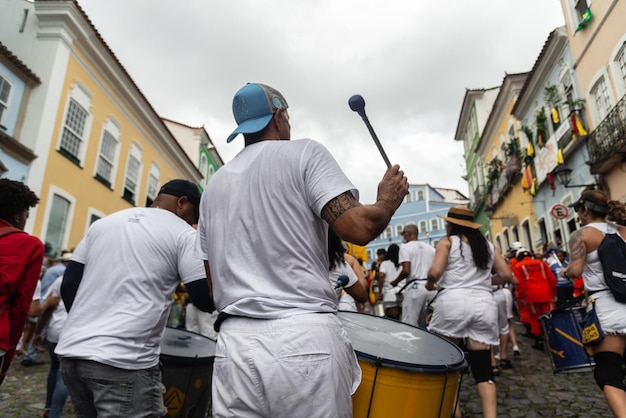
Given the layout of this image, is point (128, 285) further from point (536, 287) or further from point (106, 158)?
point (106, 158)

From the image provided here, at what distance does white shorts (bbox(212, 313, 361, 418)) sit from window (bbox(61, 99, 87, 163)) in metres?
14.0

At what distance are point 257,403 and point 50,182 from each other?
13474mm

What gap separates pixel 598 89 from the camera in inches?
500

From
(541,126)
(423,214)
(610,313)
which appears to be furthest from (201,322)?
(423,214)

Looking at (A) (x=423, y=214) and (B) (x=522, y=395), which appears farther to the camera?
(A) (x=423, y=214)

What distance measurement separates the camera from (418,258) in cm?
596

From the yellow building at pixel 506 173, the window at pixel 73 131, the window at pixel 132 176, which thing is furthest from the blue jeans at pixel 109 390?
the yellow building at pixel 506 173

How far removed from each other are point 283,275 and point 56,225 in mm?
13805

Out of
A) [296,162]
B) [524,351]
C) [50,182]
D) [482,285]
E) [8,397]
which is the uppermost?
[50,182]

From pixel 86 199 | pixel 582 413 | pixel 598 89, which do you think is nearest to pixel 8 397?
pixel 582 413

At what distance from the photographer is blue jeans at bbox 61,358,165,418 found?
200cm

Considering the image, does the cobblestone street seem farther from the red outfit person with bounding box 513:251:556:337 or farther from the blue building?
the blue building

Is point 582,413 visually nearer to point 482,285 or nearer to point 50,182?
point 482,285

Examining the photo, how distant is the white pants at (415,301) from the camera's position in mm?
5879
